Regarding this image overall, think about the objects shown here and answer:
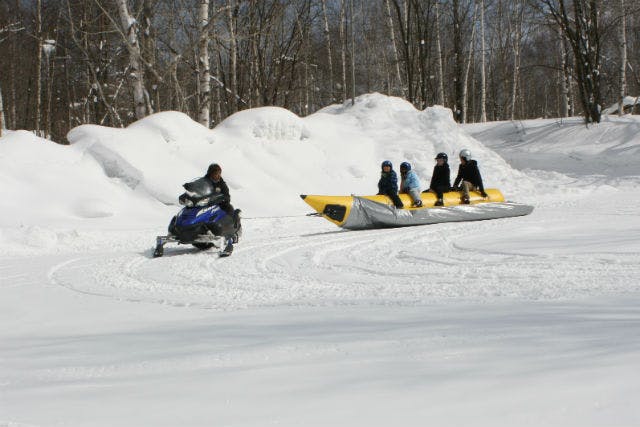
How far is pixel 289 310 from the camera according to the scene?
175 inches

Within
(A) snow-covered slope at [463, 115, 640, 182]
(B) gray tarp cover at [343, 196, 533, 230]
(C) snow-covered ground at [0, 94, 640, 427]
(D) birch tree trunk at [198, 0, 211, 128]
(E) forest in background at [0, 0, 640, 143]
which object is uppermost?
(E) forest in background at [0, 0, 640, 143]

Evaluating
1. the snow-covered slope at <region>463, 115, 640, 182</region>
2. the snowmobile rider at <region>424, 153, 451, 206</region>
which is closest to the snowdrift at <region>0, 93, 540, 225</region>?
the snow-covered slope at <region>463, 115, 640, 182</region>

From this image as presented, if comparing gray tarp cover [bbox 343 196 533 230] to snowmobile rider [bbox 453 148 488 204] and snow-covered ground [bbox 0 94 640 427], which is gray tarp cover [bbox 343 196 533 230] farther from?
snowmobile rider [bbox 453 148 488 204]

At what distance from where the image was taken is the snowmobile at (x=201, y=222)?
25.4ft

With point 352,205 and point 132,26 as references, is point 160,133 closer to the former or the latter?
point 132,26

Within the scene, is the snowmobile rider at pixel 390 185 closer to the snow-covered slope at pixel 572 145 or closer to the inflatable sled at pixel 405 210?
the inflatable sled at pixel 405 210

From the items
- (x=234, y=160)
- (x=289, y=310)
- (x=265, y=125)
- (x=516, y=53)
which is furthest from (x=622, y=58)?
(x=289, y=310)

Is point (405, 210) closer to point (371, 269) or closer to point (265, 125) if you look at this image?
point (371, 269)

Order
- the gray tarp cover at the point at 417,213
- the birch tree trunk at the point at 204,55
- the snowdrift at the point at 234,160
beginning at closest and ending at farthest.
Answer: the gray tarp cover at the point at 417,213 → the snowdrift at the point at 234,160 → the birch tree trunk at the point at 204,55

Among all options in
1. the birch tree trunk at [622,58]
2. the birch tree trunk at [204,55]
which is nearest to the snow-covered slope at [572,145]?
the birch tree trunk at [622,58]

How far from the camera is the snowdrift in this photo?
1138 cm

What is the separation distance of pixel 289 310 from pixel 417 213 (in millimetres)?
6371

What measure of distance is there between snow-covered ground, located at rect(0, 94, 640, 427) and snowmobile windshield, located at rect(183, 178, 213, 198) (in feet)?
2.58

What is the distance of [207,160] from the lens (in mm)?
13820
